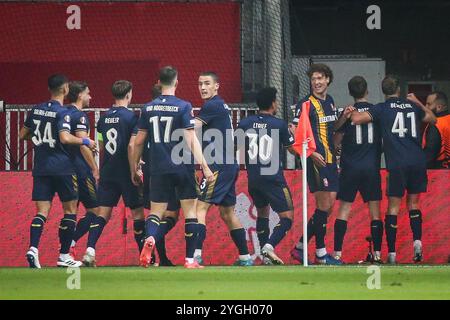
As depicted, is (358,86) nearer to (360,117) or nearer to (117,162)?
(360,117)

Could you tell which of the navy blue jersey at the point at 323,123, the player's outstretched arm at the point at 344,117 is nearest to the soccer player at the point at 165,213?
the navy blue jersey at the point at 323,123

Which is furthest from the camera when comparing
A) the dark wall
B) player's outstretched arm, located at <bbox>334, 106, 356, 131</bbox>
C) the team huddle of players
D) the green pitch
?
the dark wall

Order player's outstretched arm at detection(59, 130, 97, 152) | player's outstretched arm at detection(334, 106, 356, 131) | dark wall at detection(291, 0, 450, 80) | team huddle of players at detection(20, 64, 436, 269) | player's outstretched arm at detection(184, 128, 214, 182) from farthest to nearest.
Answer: dark wall at detection(291, 0, 450, 80), player's outstretched arm at detection(334, 106, 356, 131), player's outstretched arm at detection(59, 130, 97, 152), team huddle of players at detection(20, 64, 436, 269), player's outstretched arm at detection(184, 128, 214, 182)

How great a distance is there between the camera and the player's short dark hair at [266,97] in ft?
47.4

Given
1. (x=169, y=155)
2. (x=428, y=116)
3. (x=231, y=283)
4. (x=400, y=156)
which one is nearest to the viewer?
(x=231, y=283)

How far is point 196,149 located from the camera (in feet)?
41.8

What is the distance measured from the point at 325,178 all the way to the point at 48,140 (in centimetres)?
315

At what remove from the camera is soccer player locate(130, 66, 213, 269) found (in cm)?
1297

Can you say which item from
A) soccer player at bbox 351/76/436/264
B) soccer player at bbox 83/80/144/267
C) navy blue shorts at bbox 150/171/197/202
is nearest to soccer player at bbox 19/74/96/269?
soccer player at bbox 83/80/144/267

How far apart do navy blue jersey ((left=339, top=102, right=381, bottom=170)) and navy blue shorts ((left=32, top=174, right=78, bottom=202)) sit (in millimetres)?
3197

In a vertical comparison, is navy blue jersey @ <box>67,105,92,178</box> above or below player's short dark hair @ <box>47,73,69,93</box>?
below

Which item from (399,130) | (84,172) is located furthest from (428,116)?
(84,172)

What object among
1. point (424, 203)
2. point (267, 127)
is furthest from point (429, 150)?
point (267, 127)

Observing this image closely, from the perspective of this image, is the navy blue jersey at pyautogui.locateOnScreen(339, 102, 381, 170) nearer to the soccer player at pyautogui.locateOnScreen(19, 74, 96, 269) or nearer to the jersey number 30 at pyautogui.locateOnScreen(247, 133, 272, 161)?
the jersey number 30 at pyautogui.locateOnScreen(247, 133, 272, 161)
